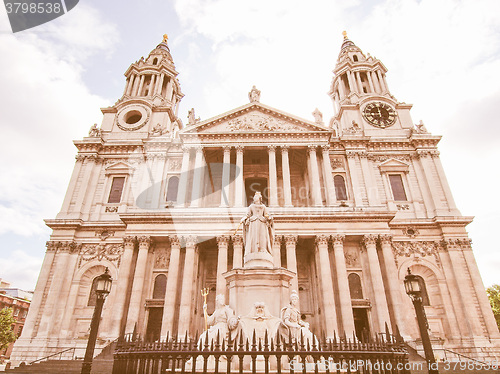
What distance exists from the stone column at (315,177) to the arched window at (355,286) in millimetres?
5537

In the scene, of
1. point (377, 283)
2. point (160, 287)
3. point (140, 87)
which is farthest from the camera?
point (140, 87)

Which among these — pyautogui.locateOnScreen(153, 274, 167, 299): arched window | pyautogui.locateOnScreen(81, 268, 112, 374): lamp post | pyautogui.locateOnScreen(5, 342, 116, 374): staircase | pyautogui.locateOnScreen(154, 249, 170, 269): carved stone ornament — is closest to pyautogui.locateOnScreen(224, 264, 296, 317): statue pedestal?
pyautogui.locateOnScreen(81, 268, 112, 374): lamp post

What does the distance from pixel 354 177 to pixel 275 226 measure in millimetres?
8950

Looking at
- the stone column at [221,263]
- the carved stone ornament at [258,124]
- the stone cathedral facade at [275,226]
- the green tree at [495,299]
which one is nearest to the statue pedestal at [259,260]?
the stone cathedral facade at [275,226]

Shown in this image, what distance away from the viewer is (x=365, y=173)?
1103 inches

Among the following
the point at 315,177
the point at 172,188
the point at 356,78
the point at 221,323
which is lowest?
the point at 221,323

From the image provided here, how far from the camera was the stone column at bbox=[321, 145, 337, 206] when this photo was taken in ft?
84.9

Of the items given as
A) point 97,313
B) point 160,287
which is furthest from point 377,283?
point 97,313

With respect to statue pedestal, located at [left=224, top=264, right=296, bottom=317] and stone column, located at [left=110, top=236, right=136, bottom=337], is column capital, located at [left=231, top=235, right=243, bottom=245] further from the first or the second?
statue pedestal, located at [left=224, top=264, right=296, bottom=317]

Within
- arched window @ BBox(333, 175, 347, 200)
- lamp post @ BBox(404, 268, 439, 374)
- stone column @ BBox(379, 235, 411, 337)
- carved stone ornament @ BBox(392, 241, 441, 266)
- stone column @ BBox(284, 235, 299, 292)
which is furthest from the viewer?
arched window @ BBox(333, 175, 347, 200)

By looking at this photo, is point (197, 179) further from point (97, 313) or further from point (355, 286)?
point (97, 313)

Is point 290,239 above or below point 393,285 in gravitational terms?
above

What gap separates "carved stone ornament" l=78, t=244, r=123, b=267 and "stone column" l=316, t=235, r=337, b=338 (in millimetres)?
14813

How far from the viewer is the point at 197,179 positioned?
26.8 metres
